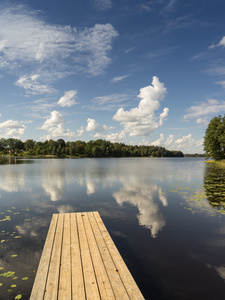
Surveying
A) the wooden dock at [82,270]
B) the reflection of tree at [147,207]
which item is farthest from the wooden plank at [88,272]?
the reflection of tree at [147,207]

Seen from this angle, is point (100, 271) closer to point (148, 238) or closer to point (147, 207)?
point (148, 238)

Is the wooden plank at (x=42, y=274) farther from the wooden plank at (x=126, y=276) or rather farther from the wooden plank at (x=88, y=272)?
the wooden plank at (x=126, y=276)

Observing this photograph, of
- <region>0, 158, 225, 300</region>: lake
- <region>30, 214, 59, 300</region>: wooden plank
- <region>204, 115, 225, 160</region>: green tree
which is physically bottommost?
<region>0, 158, 225, 300</region>: lake

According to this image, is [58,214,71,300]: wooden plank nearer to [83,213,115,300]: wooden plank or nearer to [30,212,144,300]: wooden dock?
[30,212,144,300]: wooden dock

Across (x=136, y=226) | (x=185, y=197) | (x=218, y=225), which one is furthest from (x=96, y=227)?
(x=185, y=197)

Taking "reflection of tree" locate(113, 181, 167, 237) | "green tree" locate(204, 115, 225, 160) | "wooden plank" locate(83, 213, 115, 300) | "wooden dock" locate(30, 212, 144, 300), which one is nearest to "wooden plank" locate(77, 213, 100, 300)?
"wooden dock" locate(30, 212, 144, 300)

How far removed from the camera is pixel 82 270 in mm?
6527

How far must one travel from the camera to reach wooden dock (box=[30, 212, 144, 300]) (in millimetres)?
5465

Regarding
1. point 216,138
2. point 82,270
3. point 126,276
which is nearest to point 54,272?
point 82,270

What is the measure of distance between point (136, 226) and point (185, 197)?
10.8 m

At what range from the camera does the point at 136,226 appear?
13.2 m

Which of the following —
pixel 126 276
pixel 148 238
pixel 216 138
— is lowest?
pixel 148 238

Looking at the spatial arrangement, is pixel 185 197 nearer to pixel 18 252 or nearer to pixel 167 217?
pixel 167 217

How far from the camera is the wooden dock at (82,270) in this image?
5465 millimetres
